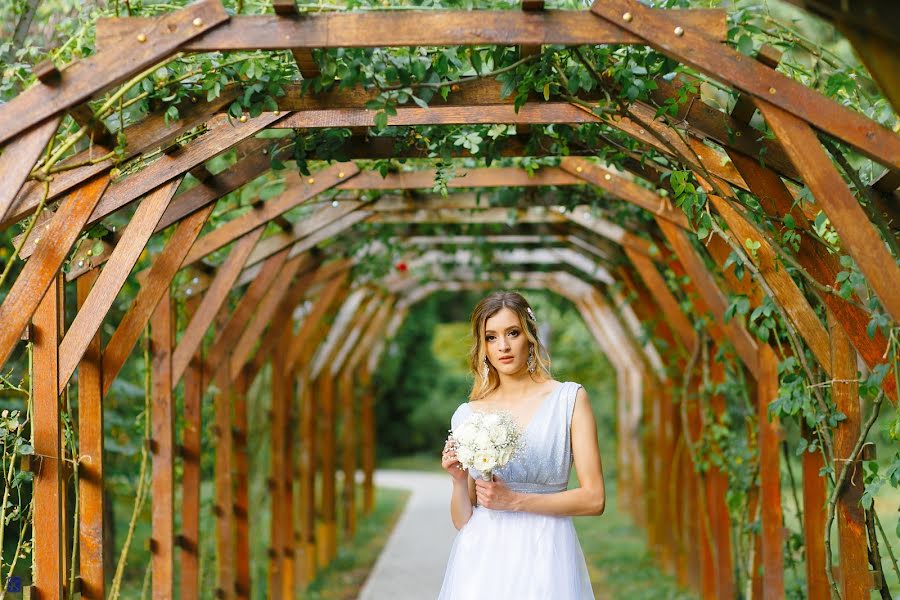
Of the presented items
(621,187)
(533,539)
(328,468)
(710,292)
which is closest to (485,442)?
(533,539)

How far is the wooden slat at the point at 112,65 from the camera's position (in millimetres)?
2852

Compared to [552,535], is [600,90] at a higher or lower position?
higher

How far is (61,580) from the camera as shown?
3713 millimetres

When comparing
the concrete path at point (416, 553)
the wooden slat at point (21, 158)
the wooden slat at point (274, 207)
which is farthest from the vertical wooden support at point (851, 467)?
the concrete path at point (416, 553)

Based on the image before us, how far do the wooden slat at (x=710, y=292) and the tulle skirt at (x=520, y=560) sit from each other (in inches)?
92.3

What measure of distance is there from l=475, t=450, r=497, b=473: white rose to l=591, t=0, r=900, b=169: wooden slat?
3.83 ft

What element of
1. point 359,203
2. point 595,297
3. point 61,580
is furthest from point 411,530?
point 61,580

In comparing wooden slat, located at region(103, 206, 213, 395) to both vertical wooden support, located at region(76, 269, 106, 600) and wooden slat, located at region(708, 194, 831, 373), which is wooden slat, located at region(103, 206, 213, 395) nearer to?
vertical wooden support, located at region(76, 269, 106, 600)

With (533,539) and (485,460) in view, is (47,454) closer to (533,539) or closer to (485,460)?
(485,460)

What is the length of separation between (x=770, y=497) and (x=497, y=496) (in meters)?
2.73

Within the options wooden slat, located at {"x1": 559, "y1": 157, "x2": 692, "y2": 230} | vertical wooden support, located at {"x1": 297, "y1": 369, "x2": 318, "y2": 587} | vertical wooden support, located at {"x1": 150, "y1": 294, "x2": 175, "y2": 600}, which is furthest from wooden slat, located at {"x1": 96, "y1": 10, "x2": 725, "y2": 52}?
vertical wooden support, located at {"x1": 297, "y1": 369, "x2": 318, "y2": 587}

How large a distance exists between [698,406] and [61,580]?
544cm

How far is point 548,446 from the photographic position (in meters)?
3.45

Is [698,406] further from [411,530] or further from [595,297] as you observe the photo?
[411,530]
